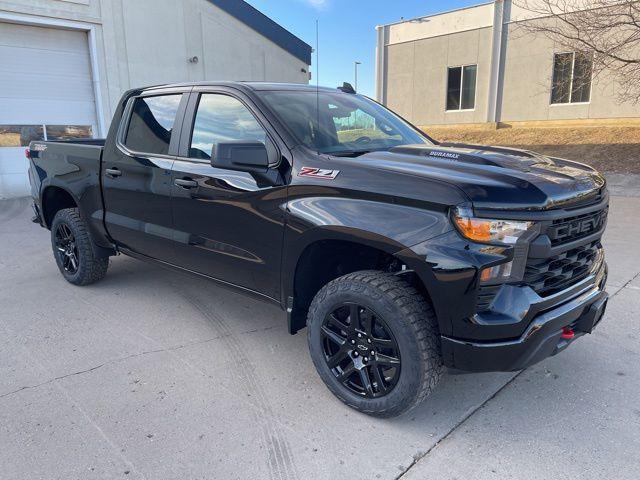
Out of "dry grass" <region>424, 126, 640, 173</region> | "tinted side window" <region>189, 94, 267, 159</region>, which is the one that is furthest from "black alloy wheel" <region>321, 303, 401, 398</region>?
"dry grass" <region>424, 126, 640, 173</region>

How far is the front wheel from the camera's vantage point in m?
2.51

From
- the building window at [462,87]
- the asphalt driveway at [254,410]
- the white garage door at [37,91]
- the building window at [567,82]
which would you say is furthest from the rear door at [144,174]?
the building window at [462,87]

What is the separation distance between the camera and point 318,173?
112 inches

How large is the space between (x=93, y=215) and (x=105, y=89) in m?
8.84

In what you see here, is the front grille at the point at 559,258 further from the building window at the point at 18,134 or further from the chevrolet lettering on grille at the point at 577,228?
the building window at the point at 18,134

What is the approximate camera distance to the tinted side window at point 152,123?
3.87 m

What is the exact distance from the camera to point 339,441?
8.59 feet

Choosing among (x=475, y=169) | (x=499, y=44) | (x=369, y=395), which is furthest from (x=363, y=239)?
(x=499, y=44)

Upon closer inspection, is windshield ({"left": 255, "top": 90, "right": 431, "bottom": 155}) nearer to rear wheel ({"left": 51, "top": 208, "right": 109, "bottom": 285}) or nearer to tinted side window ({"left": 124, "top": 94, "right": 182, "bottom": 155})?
tinted side window ({"left": 124, "top": 94, "right": 182, "bottom": 155})

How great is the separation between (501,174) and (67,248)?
4.34 metres

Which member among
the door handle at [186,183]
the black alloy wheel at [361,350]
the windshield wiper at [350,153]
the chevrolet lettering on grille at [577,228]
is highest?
the windshield wiper at [350,153]

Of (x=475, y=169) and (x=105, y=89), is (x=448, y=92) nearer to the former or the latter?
(x=105, y=89)

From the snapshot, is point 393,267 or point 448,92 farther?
point 448,92

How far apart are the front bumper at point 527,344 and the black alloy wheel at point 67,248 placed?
3.96 meters
